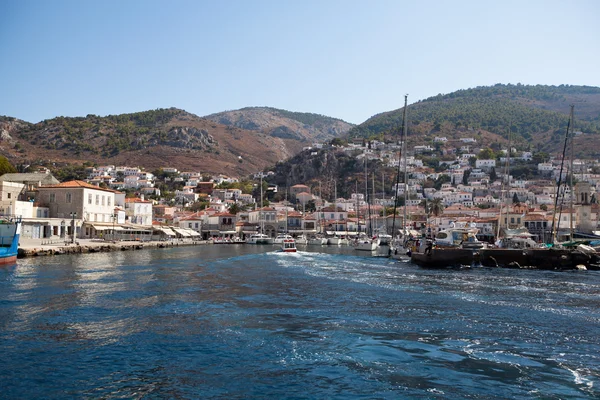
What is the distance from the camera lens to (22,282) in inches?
948

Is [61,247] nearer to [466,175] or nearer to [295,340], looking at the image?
[295,340]

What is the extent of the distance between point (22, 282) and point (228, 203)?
10013 centimetres

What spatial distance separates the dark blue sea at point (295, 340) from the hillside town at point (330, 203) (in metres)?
23.1

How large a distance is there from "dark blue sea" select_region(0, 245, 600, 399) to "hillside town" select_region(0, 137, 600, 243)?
23.1m

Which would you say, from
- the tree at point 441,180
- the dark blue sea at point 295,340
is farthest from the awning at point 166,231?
the tree at point 441,180

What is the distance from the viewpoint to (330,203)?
124 m

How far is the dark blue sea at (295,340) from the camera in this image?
10.2 meters

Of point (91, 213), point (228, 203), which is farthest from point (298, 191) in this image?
point (91, 213)

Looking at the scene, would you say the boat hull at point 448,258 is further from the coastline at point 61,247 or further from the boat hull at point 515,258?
the coastline at point 61,247

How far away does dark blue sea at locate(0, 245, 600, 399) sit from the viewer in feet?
33.3

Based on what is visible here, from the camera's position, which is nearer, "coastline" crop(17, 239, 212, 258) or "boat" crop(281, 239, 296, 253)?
"coastline" crop(17, 239, 212, 258)

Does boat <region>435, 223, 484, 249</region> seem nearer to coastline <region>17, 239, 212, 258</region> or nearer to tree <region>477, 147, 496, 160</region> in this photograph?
coastline <region>17, 239, 212, 258</region>

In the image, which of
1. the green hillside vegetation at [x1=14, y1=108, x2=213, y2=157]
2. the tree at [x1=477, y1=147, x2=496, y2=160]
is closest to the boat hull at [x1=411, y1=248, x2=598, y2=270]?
the tree at [x1=477, y1=147, x2=496, y2=160]

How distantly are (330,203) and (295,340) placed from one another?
362 ft
